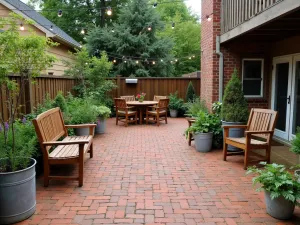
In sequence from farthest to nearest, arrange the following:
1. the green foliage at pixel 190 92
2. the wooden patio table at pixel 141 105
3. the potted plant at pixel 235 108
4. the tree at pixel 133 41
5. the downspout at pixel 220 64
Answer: the tree at pixel 133 41
the green foliage at pixel 190 92
the wooden patio table at pixel 141 105
the downspout at pixel 220 64
the potted plant at pixel 235 108

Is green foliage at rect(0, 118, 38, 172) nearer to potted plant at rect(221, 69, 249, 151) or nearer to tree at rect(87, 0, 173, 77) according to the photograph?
potted plant at rect(221, 69, 249, 151)

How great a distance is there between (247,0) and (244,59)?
87.2 inches

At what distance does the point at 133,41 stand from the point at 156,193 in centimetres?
1357

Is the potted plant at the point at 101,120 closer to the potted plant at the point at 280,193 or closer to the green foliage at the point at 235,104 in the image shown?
the green foliage at the point at 235,104

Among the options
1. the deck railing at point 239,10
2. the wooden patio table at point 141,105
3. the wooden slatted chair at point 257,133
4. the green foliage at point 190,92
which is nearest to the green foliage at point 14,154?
the wooden slatted chair at point 257,133

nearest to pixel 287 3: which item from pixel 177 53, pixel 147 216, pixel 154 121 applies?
pixel 147 216

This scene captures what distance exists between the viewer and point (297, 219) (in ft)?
10.1

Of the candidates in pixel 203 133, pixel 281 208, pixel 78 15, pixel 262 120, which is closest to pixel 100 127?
pixel 203 133

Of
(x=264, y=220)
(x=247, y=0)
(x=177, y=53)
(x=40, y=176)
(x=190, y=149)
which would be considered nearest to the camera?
(x=264, y=220)

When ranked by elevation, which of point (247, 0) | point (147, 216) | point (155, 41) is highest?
point (155, 41)

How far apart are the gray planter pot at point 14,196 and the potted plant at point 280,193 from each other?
2546mm

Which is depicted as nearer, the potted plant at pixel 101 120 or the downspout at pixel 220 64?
the downspout at pixel 220 64

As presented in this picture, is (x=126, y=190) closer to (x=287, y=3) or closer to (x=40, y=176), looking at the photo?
(x=40, y=176)

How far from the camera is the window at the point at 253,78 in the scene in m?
7.67
